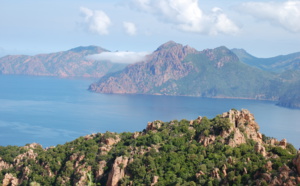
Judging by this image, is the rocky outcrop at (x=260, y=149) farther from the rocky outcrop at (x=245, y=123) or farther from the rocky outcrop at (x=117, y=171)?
the rocky outcrop at (x=117, y=171)

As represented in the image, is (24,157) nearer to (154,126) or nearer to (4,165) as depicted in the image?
(4,165)

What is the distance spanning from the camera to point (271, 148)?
56344mm

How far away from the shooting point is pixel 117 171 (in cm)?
5706

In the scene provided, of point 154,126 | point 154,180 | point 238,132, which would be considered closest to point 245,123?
point 238,132

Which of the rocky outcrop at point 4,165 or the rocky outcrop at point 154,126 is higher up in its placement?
the rocky outcrop at point 154,126

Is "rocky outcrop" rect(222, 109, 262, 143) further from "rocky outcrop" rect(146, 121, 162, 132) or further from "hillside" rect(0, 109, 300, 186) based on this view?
"rocky outcrop" rect(146, 121, 162, 132)

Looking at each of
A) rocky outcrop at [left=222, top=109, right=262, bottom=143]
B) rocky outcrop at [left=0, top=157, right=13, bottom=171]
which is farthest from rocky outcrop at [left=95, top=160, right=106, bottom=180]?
rocky outcrop at [left=222, top=109, right=262, bottom=143]

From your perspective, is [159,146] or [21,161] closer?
[159,146]

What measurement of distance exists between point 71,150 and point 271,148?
119 feet

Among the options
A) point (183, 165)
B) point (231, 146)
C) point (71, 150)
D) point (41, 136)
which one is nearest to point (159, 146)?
point (183, 165)

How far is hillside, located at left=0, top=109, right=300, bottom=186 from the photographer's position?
4947cm

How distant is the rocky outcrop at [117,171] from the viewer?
56375 millimetres

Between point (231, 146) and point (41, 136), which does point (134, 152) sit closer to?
point (231, 146)

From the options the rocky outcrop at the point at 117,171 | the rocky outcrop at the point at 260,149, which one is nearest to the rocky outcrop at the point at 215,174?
the rocky outcrop at the point at 260,149
